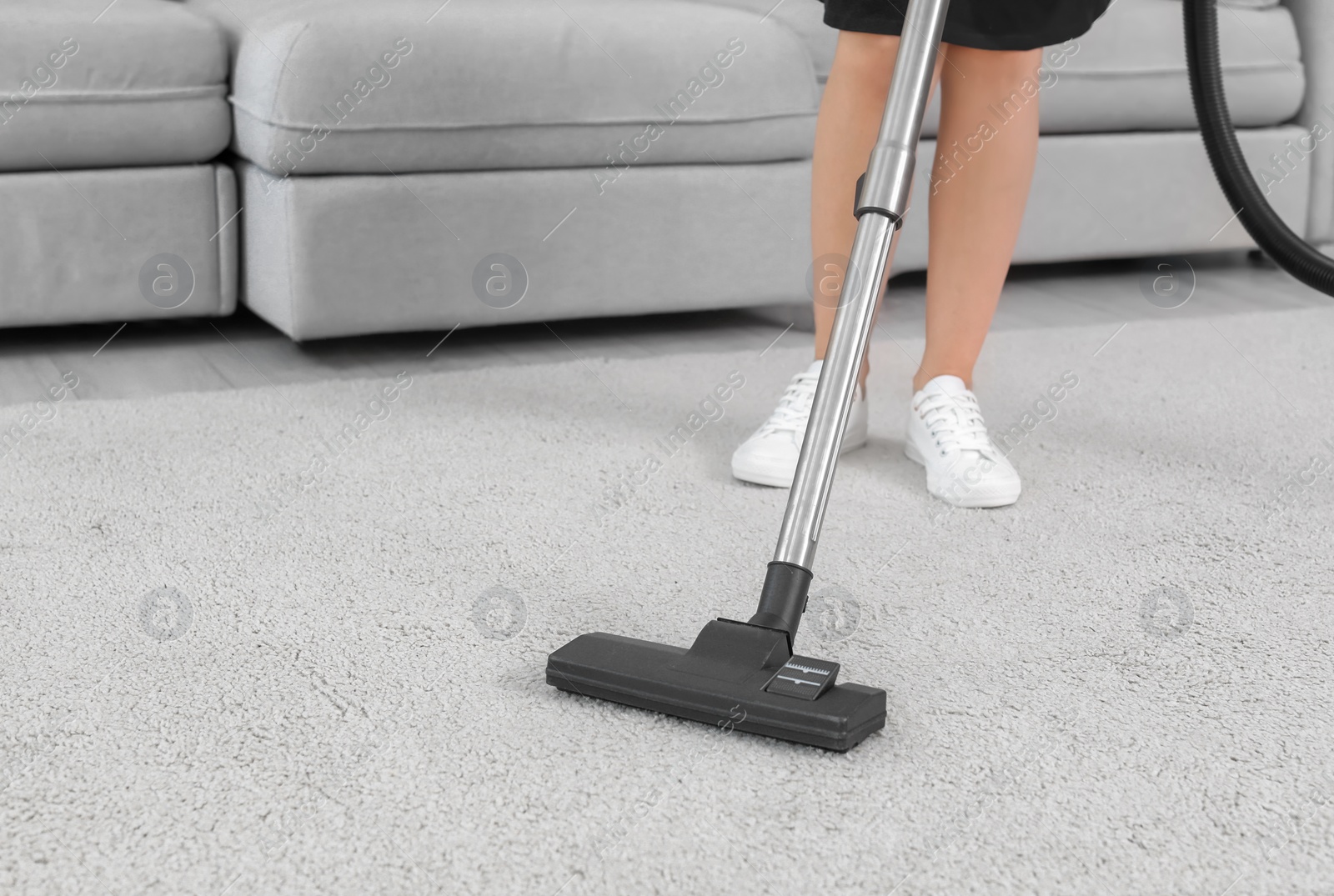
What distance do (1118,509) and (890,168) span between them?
1.63 feet

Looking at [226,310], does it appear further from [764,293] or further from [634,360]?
[764,293]

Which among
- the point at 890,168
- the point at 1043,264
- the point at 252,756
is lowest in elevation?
the point at 1043,264

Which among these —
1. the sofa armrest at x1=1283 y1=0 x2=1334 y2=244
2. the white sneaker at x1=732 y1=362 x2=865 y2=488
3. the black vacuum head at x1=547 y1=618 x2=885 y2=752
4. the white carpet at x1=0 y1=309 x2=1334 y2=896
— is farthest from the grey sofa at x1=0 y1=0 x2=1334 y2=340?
the black vacuum head at x1=547 y1=618 x2=885 y2=752

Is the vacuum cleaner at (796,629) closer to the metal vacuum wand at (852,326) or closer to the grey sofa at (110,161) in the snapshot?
the metal vacuum wand at (852,326)

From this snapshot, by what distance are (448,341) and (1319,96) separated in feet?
5.23

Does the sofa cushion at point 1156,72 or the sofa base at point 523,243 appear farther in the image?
the sofa cushion at point 1156,72

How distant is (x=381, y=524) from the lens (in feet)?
3.50

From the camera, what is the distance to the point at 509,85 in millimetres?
1594

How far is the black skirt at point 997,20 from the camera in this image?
1108 millimetres

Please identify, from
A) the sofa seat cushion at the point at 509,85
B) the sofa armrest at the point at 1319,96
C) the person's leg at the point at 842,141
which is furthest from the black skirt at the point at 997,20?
the sofa armrest at the point at 1319,96

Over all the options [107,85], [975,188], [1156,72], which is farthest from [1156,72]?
[107,85]

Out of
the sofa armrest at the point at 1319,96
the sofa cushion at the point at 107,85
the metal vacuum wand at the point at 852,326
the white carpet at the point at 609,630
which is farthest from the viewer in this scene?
the sofa armrest at the point at 1319,96

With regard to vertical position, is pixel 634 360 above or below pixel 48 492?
below

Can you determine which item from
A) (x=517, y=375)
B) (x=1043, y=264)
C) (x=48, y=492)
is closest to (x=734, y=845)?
(x=48, y=492)
